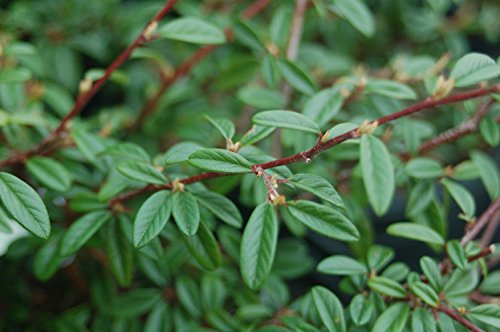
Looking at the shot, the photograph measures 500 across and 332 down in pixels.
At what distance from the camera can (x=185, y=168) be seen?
45.2 inches

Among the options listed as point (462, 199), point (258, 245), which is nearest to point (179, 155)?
point (258, 245)

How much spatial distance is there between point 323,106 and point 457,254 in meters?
0.34

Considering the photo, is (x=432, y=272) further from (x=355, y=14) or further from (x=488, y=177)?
(x=355, y=14)

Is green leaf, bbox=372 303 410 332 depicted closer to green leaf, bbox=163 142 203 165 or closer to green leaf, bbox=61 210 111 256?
green leaf, bbox=163 142 203 165

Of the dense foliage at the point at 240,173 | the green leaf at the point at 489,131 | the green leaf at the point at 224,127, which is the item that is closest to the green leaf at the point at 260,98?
the dense foliage at the point at 240,173

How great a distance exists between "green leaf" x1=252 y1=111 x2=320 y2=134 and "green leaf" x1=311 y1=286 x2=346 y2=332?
0.28 meters

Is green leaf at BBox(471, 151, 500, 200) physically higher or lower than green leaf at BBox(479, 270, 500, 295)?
higher

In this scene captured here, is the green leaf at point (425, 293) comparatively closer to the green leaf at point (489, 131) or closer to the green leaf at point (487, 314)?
the green leaf at point (487, 314)

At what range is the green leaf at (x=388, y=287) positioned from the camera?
2.84ft

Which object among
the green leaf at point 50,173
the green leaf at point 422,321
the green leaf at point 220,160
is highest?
the green leaf at point 220,160

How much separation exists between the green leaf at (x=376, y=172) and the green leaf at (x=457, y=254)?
0.17 m

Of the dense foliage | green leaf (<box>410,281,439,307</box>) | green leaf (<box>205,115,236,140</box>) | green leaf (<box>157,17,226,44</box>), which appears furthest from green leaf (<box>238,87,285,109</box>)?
green leaf (<box>410,281,439,307</box>)

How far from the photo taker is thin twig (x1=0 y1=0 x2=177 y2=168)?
98 cm

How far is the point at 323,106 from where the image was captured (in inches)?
39.4
